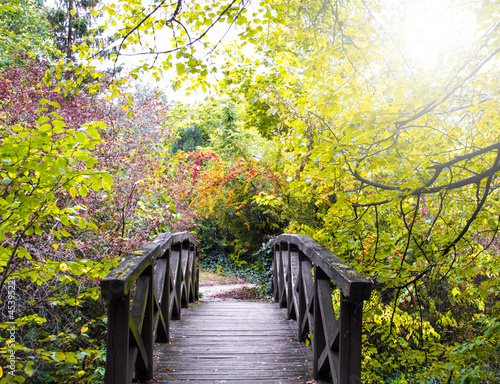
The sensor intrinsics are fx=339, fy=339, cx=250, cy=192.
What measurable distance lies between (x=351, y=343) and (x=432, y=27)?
7.14 ft

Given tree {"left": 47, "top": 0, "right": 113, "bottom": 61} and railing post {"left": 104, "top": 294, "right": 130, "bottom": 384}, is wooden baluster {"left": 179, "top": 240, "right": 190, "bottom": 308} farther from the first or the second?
tree {"left": 47, "top": 0, "right": 113, "bottom": 61}

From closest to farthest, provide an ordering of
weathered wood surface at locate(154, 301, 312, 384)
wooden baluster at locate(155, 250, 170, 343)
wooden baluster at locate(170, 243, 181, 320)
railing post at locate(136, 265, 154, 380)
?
railing post at locate(136, 265, 154, 380), weathered wood surface at locate(154, 301, 312, 384), wooden baluster at locate(155, 250, 170, 343), wooden baluster at locate(170, 243, 181, 320)

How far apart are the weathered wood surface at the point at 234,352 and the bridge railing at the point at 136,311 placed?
10.9 inches

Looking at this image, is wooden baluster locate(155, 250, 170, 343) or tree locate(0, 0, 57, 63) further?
tree locate(0, 0, 57, 63)

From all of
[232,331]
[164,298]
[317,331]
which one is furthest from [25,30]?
[317,331]

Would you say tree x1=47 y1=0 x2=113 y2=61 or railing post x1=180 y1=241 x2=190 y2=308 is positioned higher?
tree x1=47 y1=0 x2=113 y2=61

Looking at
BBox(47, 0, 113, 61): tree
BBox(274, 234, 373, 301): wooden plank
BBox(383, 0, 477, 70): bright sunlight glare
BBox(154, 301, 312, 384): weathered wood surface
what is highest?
BBox(47, 0, 113, 61): tree

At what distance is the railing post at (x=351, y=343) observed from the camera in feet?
6.53

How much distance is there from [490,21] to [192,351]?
11.4ft

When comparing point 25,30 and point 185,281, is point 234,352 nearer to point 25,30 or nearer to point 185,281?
point 185,281

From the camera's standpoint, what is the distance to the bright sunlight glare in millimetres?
2119

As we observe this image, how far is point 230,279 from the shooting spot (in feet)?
38.3

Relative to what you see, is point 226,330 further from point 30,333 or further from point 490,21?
point 490,21

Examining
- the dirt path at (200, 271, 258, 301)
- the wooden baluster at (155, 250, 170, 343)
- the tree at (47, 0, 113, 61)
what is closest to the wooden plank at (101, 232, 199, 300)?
the wooden baluster at (155, 250, 170, 343)
